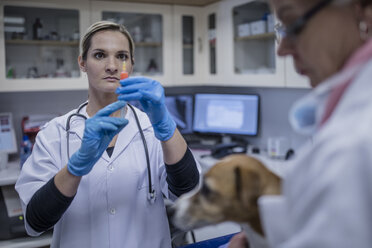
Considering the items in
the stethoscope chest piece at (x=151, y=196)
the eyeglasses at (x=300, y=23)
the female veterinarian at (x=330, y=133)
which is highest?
the eyeglasses at (x=300, y=23)

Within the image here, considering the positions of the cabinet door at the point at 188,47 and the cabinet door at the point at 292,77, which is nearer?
the cabinet door at the point at 292,77

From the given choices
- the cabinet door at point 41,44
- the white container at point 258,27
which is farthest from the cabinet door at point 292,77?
the cabinet door at point 41,44

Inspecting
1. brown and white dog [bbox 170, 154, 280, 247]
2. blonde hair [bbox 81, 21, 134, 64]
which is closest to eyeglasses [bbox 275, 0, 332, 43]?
brown and white dog [bbox 170, 154, 280, 247]

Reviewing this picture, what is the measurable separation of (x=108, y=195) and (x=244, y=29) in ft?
5.78

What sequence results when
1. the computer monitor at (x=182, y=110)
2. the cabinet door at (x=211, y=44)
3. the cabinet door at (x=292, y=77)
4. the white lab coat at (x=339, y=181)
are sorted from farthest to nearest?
the computer monitor at (x=182, y=110), the cabinet door at (x=211, y=44), the cabinet door at (x=292, y=77), the white lab coat at (x=339, y=181)

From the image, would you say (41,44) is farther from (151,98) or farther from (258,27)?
(151,98)

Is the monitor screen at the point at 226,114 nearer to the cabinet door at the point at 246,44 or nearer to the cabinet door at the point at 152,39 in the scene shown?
the cabinet door at the point at 246,44

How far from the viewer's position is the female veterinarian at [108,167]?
1146 mm

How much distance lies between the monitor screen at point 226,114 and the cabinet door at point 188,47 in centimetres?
19

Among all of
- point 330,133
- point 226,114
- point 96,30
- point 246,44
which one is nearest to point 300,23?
point 330,133

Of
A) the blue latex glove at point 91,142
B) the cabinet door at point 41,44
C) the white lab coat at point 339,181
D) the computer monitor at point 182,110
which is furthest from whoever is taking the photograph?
the computer monitor at point 182,110

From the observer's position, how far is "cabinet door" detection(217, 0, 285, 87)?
8.04ft

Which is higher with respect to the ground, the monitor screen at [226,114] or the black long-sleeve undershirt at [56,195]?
the monitor screen at [226,114]

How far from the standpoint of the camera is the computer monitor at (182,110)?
2.97 meters
